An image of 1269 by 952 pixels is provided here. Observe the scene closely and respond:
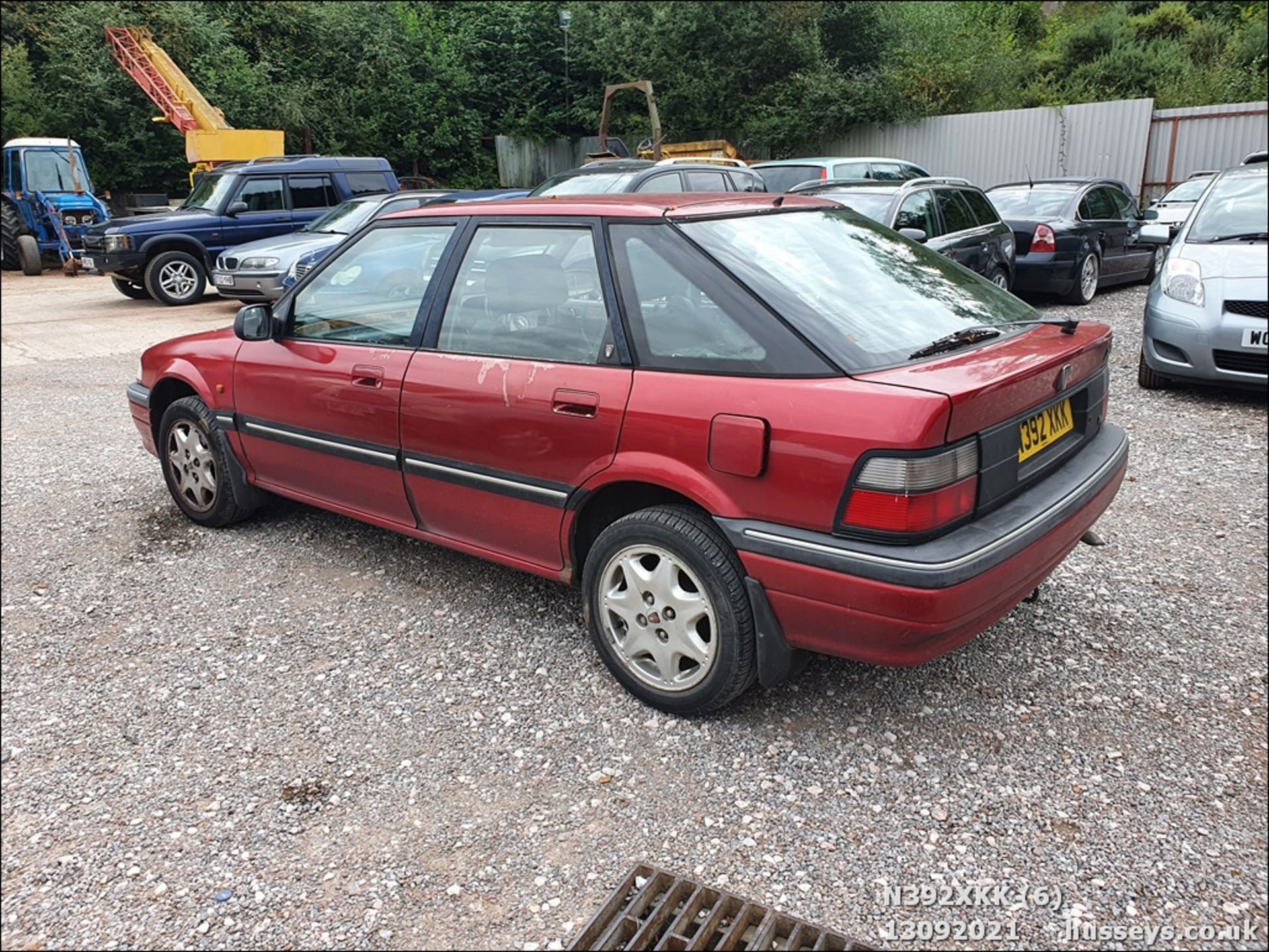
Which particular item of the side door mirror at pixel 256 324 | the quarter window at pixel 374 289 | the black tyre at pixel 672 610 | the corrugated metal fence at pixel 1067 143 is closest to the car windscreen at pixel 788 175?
the corrugated metal fence at pixel 1067 143

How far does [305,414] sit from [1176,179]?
58.1 ft

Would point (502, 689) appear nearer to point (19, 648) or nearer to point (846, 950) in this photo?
point (846, 950)

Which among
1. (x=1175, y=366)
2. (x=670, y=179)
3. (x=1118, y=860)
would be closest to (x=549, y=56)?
(x=670, y=179)

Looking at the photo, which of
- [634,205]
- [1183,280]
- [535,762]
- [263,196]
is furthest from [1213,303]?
[263,196]

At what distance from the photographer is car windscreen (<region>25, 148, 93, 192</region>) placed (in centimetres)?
1841

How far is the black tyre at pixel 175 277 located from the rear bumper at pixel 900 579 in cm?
1339

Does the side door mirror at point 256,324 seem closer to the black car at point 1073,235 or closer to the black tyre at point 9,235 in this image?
the black car at point 1073,235

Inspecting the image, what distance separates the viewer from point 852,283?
3139 millimetres

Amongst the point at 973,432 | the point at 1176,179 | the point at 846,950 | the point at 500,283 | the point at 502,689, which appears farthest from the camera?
the point at 1176,179

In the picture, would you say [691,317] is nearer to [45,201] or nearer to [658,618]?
[658,618]

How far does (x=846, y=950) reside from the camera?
2166 millimetres

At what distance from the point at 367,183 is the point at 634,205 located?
13303 millimetres

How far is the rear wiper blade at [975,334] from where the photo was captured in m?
2.91

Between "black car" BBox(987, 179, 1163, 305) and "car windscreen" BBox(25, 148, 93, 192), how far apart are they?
54.2 ft
